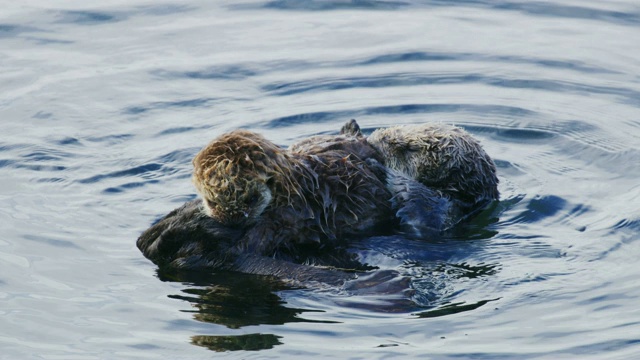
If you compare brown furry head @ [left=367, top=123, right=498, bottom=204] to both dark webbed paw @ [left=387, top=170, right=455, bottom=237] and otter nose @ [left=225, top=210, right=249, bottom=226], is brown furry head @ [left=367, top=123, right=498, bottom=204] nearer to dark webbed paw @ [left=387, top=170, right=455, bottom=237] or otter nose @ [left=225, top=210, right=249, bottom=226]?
dark webbed paw @ [left=387, top=170, right=455, bottom=237]

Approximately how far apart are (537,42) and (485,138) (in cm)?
269

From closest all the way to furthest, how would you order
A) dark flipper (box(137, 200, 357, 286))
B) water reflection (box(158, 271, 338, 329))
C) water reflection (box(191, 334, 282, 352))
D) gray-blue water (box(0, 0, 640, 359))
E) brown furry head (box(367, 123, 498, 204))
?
water reflection (box(191, 334, 282, 352)) < gray-blue water (box(0, 0, 640, 359)) < water reflection (box(158, 271, 338, 329)) < dark flipper (box(137, 200, 357, 286)) < brown furry head (box(367, 123, 498, 204))

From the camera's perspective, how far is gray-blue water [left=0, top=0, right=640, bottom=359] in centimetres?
587

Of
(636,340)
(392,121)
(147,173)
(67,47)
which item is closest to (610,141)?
(392,121)

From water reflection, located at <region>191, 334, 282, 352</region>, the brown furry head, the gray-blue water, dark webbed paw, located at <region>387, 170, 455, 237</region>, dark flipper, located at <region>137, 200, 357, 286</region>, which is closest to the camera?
water reflection, located at <region>191, 334, 282, 352</region>

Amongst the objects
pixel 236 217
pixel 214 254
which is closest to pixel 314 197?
pixel 236 217

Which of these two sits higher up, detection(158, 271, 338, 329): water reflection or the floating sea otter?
the floating sea otter

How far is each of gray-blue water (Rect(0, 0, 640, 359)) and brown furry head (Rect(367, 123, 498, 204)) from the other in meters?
0.26

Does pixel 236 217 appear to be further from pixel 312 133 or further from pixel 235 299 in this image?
pixel 312 133

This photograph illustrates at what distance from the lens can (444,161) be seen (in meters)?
7.28

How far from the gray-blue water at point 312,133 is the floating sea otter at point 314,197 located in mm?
180

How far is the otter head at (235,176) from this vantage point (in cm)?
594

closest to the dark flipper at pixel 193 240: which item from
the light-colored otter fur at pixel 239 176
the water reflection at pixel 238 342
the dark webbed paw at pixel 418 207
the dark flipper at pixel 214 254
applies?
the dark flipper at pixel 214 254

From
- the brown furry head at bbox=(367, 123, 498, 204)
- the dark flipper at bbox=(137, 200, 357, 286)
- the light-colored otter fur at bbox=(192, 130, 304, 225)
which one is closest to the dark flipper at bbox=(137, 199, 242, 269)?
the dark flipper at bbox=(137, 200, 357, 286)
